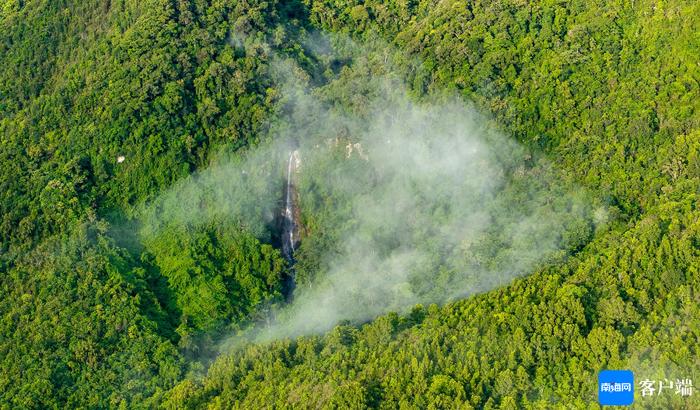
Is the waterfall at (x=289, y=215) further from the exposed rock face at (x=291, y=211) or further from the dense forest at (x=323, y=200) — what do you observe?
the dense forest at (x=323, y=200)

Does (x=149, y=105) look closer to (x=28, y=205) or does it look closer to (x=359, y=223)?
(x=28, y=205)

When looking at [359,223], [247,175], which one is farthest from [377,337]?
[247,175]

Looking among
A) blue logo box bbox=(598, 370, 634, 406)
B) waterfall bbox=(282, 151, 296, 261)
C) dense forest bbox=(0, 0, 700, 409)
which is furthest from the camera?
waterfall bbox=(282, 151, 296, 261)

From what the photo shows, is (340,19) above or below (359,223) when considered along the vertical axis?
above

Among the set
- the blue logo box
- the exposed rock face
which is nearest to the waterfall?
the exposed rock face

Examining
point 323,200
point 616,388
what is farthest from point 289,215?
point 616,388

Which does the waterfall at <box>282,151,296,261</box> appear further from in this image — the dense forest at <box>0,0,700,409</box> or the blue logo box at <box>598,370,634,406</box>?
the blue logo box at <box>598,370,634,406</box>

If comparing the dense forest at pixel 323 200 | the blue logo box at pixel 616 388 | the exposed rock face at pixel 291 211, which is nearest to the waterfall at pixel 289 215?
the exposed rock face at pixel 291 211
